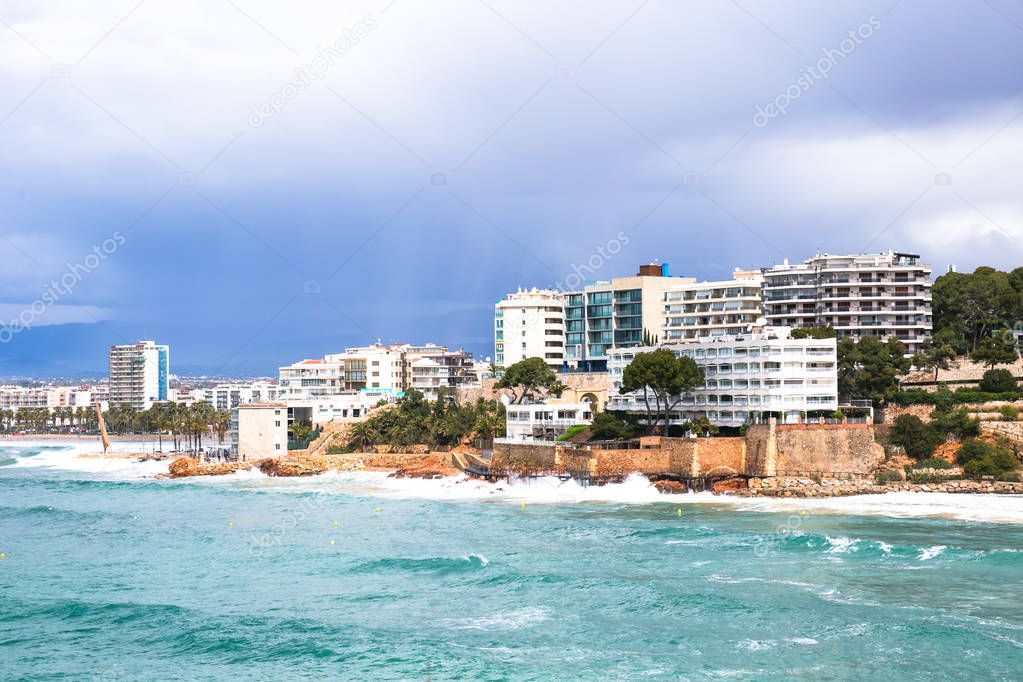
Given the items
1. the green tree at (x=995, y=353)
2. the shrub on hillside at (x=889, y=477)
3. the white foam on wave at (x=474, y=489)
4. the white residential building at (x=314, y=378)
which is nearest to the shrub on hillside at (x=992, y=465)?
the shrub on hillside at (x=889, y=477)

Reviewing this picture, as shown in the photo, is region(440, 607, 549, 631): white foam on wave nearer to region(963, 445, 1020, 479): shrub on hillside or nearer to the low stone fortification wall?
the low stone fortification wall

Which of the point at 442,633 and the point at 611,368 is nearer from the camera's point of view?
the point at 442,633

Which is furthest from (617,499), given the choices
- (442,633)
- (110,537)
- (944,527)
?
(442,633)

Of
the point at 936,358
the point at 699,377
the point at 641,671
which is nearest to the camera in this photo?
the point at 641,671

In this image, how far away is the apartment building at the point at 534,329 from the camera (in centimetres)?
11306

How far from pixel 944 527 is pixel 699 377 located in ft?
77.6

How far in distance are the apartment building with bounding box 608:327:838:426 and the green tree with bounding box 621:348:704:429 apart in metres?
1.54

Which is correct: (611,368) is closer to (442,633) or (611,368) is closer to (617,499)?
(617,499)

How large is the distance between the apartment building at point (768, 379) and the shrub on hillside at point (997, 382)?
36.9 ft

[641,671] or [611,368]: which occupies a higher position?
[611,368]

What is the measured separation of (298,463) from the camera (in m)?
90.7

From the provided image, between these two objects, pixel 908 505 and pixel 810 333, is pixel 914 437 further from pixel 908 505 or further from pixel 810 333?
pixel 810 333

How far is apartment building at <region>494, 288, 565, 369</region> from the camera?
113 metres

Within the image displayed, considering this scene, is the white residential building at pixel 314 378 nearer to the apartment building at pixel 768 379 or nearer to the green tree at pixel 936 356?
the apartment building at pixel 768 379
